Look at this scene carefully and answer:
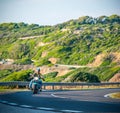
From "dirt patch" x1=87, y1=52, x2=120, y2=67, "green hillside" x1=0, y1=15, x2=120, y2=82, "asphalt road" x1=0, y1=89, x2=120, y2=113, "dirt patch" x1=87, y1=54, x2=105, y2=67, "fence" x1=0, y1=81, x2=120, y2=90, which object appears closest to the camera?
"asphalt road" x1=0, y1=89, x2=120, y2=113

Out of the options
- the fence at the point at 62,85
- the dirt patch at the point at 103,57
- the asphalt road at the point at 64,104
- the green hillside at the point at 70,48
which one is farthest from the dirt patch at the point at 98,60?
the asphalt road at the point at 64,104

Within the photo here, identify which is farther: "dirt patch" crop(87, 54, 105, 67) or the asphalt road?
"dirt patch" crop(87, 54, 105, 67)

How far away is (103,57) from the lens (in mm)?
91312

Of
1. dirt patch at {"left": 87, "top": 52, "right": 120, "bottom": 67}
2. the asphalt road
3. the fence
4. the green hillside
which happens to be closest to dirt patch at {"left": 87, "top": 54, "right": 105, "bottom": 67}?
dirt patch at {"left": 87, "top": 52, "right": 120, "bottom": 67}

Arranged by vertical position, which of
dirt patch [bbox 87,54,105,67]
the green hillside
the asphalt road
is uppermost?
the green hillside

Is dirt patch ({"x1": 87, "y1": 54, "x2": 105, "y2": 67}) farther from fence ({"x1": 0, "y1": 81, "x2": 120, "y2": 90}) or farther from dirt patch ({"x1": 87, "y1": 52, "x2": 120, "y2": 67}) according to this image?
fence ({"x1": 0, "y1": 81, "x2": 120, "y2": 90})

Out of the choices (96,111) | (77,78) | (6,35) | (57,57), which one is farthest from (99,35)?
(96,111)

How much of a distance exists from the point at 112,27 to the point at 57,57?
100ft

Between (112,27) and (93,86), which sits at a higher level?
(112,27)

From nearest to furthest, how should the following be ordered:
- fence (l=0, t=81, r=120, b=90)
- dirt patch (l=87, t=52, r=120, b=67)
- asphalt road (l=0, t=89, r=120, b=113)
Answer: asphalt road (l=0, t=89, r=120, b=113), fence (l=0, t=81, r=120, b=90), dirt patch (l=87, t=52, r=120, b=67)

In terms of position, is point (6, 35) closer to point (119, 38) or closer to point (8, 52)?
point (8, 52)

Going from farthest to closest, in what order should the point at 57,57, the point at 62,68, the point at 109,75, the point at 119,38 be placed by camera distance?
1. the point at 119,38
2. the point at 57,57
3. the point at 62,68
4. the point at 109,75

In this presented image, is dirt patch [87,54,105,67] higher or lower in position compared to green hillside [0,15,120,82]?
lower

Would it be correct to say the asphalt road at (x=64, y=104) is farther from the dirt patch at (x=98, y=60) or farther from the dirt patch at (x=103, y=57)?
the dirt patch at (x=98, y=60)
